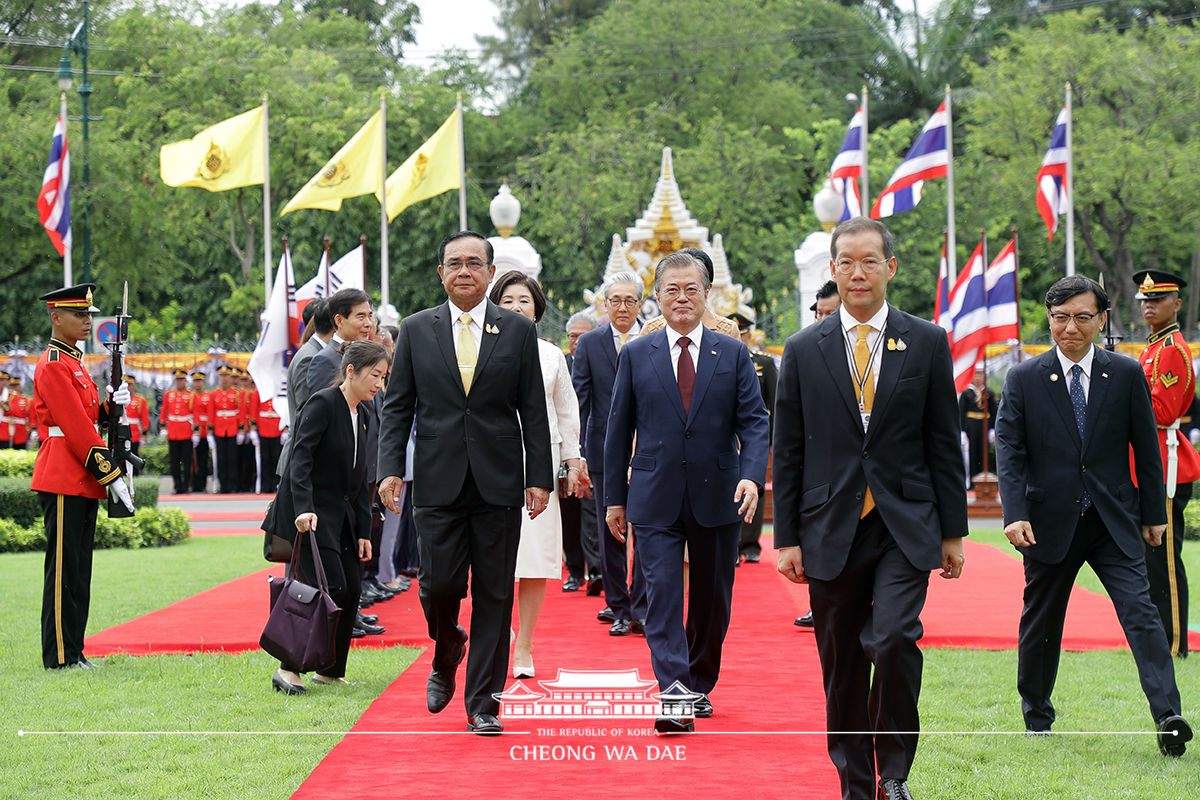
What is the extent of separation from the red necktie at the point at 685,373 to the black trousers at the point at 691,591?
1.52ft

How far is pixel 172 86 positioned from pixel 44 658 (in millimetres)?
30114

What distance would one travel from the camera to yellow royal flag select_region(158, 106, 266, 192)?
21984mm

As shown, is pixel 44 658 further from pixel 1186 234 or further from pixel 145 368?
pixel 1186 234

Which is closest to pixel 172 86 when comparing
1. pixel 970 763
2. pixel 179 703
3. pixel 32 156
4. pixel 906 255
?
pixel 32 156

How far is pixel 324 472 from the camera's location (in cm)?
711

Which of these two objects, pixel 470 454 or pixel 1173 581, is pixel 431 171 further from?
pixel 470 454

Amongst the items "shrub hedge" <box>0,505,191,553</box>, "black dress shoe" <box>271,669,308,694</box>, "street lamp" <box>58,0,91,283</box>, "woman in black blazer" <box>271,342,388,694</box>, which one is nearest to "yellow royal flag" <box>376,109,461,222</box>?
"shrub hedge" <box>0,505,191,553</box>

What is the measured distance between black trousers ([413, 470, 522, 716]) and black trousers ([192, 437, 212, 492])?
1894 centimetres

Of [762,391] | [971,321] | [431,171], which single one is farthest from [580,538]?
[431,171]

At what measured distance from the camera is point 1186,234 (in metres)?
36.1

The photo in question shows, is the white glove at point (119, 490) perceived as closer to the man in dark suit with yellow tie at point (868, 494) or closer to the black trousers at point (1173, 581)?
the man in dark suit with yellow tie at point (868, 494)

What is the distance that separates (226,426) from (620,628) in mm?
16262

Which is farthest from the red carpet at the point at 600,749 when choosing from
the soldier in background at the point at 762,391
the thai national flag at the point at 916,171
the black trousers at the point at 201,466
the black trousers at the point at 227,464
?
the black trousers at the point at 201,466

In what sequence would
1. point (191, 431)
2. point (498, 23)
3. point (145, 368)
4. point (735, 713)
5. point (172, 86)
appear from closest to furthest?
point (735, 713)
point (191, 431)
point (145, 368)
point (172, 86)
point (498, 23)
